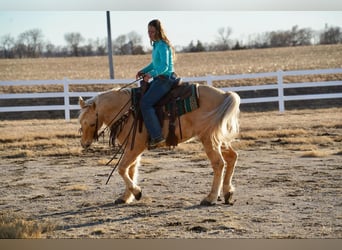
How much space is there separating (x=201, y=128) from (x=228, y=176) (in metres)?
0.58

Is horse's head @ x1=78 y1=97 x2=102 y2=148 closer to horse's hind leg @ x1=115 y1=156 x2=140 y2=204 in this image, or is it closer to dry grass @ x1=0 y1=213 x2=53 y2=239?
horse's hind leg @ x1=115 y1=156 x2=140 y2=204

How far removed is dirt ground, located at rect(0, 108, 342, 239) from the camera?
5219 mm

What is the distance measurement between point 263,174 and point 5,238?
3.61 m

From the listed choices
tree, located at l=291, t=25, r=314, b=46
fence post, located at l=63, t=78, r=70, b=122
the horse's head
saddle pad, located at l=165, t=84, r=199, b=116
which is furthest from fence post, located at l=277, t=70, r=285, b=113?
the horse's head

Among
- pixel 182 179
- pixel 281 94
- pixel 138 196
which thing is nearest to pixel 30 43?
pixel 182 179

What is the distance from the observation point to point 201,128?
607 centimetres

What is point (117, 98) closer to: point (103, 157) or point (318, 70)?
point (103, 157)

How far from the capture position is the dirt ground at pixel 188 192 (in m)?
5.22

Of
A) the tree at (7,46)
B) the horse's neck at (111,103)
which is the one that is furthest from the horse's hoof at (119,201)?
the tree at (7,46)

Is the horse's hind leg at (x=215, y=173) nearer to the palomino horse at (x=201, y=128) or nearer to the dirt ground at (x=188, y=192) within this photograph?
the palomino horse at (x=201, y=128)

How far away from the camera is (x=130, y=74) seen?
37.2ft

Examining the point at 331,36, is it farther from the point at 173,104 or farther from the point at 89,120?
the point at 89,120

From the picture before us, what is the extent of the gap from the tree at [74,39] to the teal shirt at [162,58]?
6.78 ft

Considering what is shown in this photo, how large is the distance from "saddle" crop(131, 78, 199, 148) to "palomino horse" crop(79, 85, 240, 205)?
6cm
